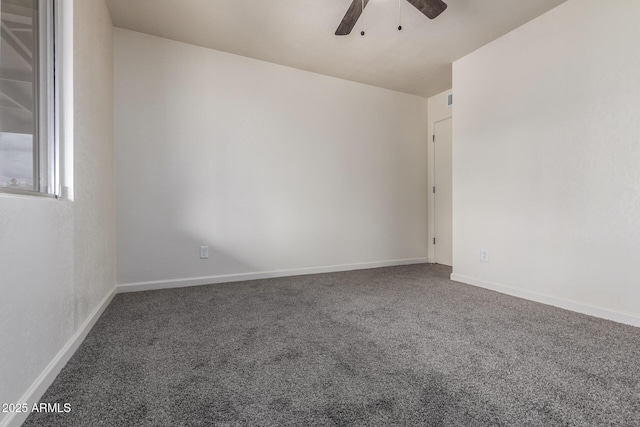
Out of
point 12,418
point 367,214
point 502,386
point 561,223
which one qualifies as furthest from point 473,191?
point 12,418

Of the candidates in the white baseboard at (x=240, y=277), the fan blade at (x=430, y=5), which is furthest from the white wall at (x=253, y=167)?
the fan blade at (x=430, y=5)

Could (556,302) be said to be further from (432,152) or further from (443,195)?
(432,152)

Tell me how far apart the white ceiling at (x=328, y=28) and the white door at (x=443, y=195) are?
94 centimetres

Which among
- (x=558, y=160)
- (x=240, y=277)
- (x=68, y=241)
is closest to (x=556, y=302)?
(x=558, y=160)

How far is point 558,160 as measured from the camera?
245cm

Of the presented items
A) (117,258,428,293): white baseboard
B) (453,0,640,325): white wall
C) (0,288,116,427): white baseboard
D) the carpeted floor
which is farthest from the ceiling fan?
(0,288,116,427): white baseboard

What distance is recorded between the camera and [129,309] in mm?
2297

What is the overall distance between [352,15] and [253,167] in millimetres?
1764

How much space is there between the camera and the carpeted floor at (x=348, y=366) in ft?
3.63

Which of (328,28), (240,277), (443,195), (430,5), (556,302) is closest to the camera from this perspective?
(430,5)

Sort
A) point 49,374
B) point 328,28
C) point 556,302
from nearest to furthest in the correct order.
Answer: point 49,374 → point 556,302 → point 328,28

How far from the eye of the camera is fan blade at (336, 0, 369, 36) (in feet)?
6.86

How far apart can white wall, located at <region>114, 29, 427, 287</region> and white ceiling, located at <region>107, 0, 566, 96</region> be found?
0.79 feet

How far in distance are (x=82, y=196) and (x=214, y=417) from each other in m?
1.47
